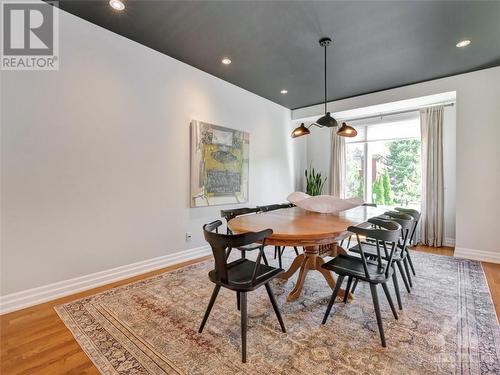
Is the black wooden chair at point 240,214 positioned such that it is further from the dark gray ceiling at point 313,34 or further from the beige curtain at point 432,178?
the beige curtain at point 432,178

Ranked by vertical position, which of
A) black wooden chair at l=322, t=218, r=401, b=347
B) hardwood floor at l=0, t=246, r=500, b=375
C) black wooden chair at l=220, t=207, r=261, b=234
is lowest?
hardwood floor at l=0, t=246, r=500, b=375

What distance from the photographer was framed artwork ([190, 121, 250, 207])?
140 inches

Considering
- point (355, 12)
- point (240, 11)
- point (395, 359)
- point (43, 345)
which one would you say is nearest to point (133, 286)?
point (43, 345)

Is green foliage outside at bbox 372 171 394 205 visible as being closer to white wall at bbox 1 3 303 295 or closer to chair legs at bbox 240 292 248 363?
white wall at bbox 1 3 303 295

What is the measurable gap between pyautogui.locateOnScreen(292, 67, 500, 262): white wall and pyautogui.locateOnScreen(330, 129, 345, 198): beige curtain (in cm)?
210

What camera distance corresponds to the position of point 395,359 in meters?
1.57

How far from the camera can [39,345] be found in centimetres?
172

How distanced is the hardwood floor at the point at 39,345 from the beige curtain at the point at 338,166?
3.52m

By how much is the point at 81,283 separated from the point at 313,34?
3657mm

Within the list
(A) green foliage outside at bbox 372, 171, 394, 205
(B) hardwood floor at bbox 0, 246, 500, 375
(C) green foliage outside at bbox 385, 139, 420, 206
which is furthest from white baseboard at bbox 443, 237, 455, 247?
(B) hardwood floor at bbox 0, 246, 500, 375

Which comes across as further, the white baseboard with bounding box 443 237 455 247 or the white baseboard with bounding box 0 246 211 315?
the white baseboard with bounding box 443 237 455 247

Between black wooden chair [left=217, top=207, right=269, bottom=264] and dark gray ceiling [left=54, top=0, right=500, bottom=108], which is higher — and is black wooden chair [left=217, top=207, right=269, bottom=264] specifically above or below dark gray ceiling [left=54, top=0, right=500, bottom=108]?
below

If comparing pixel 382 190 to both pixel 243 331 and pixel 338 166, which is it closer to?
pixel 338 166

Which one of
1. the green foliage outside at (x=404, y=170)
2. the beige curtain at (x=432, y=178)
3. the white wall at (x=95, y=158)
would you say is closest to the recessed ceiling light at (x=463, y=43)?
the beige curtain at (x=432, y=178)
